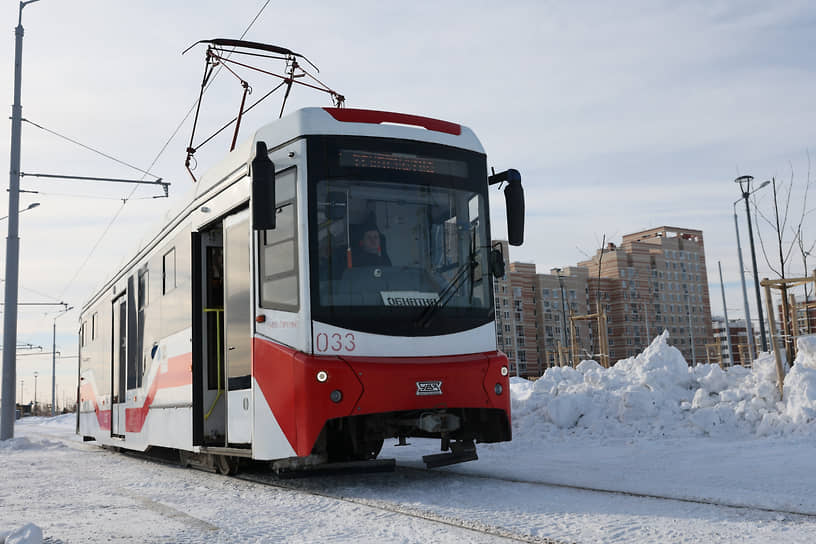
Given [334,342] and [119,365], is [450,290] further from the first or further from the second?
[119,365]

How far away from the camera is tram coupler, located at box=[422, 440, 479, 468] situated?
8086 millimetres

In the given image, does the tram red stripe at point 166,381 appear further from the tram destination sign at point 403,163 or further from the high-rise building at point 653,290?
the high-rise building at point 653,290

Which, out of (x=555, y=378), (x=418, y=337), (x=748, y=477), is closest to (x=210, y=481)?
(x=418, y=337)

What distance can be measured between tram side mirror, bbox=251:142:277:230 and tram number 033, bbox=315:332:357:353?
1.09 metres

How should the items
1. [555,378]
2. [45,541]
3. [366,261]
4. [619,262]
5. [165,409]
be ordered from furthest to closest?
1. [619,262]
2. [555,378]
3. [165,409]
4. [366,261]
5. [45,541]

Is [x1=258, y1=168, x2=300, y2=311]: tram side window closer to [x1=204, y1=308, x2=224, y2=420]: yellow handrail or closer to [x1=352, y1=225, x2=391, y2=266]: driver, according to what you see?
[x1=352, y1=225, x2=391, y2=266]: driver

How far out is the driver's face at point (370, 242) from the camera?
7.85 m

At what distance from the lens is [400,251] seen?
801 cm

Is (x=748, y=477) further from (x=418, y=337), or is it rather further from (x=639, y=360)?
(x=639, y=360)

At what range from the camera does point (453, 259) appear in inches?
326

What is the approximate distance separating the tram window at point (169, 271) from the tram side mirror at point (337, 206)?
3656 millimetres

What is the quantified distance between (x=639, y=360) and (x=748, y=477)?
8729mm

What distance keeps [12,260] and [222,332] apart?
13.8 metres

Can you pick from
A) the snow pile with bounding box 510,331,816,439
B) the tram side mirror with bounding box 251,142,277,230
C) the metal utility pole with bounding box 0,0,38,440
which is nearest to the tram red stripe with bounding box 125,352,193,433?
the tram side mirror with bounding box 251,142,277,230
